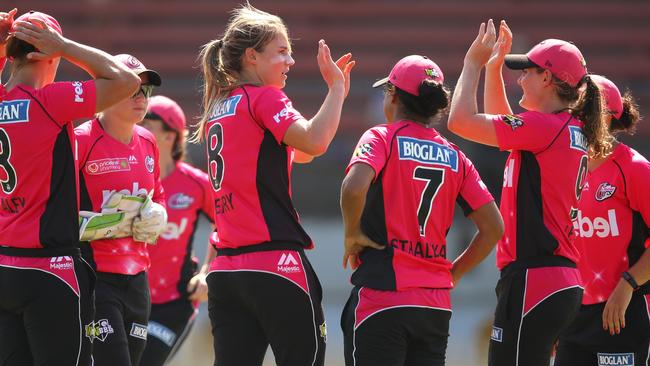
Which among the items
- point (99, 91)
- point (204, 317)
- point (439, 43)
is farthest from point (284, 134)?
point (439, 43)

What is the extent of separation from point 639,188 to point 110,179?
7.59 ft

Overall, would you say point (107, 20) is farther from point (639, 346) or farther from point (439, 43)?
point (639, 346)

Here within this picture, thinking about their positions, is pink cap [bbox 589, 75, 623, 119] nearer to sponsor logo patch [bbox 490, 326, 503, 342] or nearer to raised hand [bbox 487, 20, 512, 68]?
raised hand [bbox 487, 20, 512, 68]

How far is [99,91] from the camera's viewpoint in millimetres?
3596

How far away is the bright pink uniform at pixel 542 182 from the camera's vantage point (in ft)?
13.0

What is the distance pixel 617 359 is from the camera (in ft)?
14.3

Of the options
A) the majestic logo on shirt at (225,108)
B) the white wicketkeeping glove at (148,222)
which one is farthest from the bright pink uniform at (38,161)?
the white wicketkeeping glove at (148,222)

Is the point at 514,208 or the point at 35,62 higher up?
the point at 35,62

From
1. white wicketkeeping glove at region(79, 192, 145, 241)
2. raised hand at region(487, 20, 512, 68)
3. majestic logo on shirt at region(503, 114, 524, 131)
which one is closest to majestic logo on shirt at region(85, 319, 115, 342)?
white wicketkeeping glove at region(79, 192, 145, 241)

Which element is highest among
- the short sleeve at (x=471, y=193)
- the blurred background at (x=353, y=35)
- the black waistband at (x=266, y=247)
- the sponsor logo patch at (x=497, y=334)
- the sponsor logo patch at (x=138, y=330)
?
the blurred background at (x=353, y=35)

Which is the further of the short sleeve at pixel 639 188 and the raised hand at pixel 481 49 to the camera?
the short sleeve at pixel 639 188

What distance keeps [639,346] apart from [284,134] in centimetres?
192

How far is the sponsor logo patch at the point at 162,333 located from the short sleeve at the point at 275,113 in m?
1.78

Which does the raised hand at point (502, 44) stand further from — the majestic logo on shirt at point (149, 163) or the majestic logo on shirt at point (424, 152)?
the majestic logo on shirt at point (149, 163)
